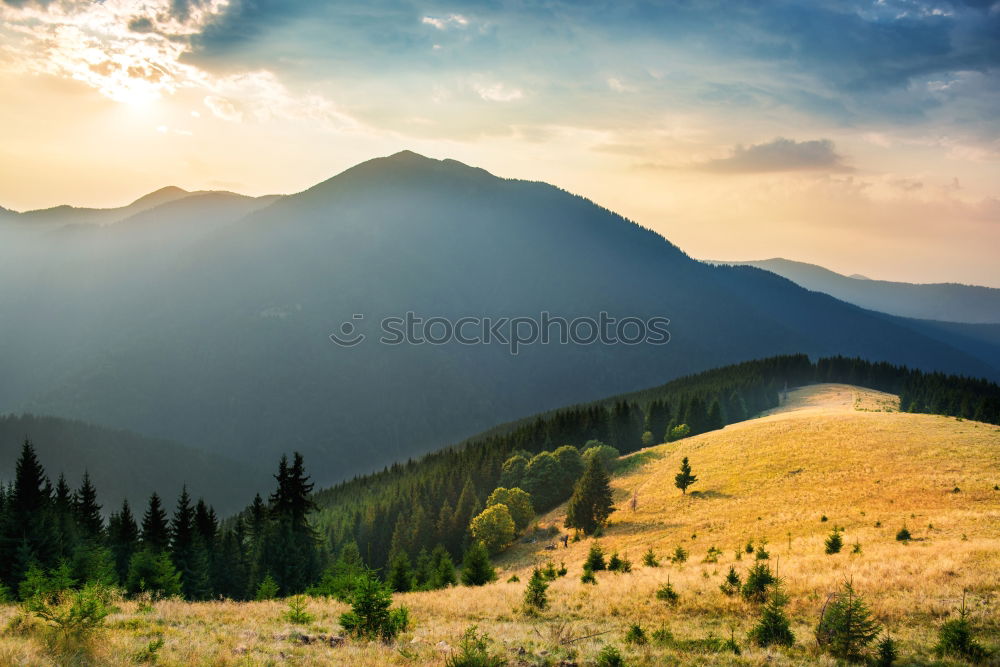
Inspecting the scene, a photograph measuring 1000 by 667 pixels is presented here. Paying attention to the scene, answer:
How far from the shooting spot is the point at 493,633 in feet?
59.4

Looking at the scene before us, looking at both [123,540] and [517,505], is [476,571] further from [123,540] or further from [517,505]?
[123,540]

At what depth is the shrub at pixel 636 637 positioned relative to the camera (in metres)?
16.5

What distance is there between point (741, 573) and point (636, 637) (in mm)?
11664

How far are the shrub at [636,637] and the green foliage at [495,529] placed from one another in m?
49.0

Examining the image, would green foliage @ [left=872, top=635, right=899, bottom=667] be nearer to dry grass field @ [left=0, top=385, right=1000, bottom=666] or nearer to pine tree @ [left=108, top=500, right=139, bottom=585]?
dry grass field @ [left=0, top=385, right=1000, bottom=666]

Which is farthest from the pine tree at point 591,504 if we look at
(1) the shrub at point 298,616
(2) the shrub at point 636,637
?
(2) the shrub at point 636,637

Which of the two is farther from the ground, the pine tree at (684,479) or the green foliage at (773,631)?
the green foliage at (773,631)

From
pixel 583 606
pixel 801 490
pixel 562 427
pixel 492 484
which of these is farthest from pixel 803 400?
pixel 583 606

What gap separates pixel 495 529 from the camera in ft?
212

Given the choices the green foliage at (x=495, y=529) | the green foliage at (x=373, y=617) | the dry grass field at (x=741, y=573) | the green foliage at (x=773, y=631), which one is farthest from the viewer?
the green foliage at (x=495, y=529)

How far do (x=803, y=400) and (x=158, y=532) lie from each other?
123491mm

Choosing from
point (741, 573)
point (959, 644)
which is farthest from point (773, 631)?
point (741, 573)

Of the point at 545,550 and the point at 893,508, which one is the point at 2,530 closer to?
the point at 545,550

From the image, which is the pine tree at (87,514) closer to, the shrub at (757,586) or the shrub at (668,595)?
the shrub at (668,595)
